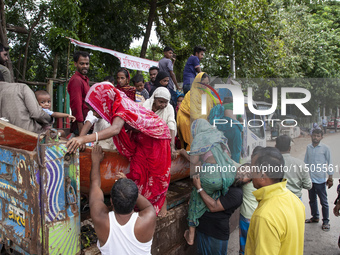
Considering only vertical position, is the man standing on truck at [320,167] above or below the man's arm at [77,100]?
below

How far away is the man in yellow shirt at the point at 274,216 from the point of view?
174cm

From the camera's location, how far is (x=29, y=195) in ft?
5.84

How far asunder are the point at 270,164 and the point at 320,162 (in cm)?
314

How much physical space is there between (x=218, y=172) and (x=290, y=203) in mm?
866

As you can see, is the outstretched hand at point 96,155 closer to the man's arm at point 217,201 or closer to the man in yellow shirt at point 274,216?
the man's arm at point 217,201

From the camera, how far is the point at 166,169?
2535 millimetres

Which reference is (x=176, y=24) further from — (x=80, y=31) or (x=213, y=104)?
(x=213, y=104)

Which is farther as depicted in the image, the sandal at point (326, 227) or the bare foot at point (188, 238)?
the sandal at point (326, 227)

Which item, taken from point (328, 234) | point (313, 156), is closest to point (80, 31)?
point (313, 156)

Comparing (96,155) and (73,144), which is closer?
(73,144)

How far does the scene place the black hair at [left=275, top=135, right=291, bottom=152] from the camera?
3.45 m

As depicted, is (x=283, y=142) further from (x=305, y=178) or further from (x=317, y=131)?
(x=317, y=131)

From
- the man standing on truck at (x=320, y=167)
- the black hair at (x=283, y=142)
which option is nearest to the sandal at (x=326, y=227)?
the man standing on truck at (x=320, y=167)

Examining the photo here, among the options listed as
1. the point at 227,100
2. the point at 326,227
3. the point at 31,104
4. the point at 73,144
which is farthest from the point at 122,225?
the point at 326,227
